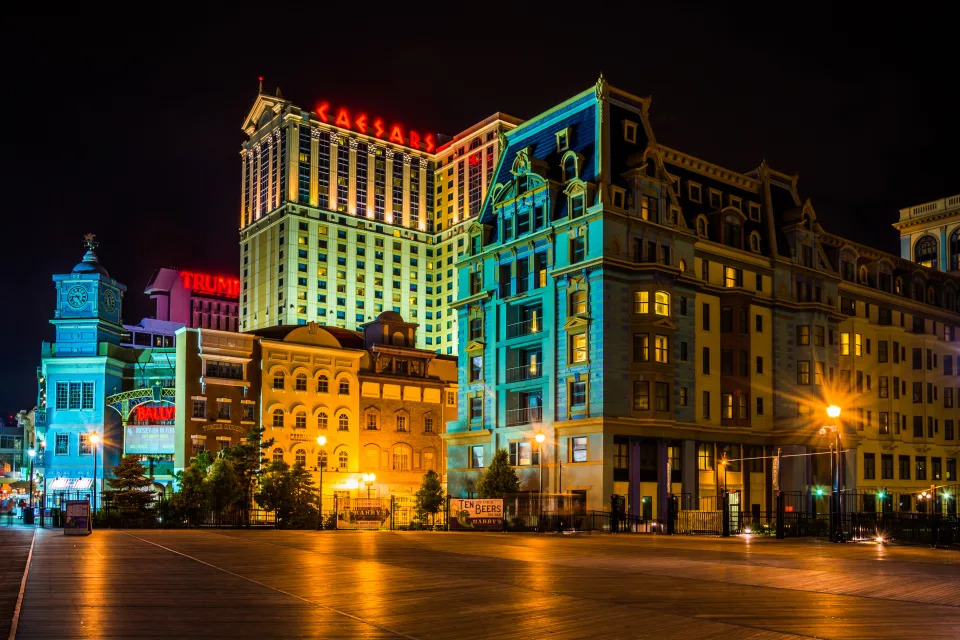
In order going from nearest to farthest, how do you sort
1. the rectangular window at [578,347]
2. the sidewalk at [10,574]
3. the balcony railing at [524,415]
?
the sidewalk at [10,574]
the rectangular window at [578,347]
the balcony railing at [524,415]

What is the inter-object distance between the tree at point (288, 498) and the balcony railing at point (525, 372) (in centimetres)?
1805

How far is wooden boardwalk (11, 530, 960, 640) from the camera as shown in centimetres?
1386

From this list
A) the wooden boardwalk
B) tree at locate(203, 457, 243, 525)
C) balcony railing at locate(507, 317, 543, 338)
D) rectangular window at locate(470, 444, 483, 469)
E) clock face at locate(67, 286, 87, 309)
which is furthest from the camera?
clock face at locate(67, 286, 87, 309)

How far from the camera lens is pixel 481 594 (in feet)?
59.0

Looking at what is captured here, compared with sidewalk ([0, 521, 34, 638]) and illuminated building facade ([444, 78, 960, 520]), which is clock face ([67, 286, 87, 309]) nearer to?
illuminated building facade ([444, 78, 960, 520])

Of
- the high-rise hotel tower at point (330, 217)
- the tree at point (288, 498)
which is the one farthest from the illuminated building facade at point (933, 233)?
the tree at point (288, 498)

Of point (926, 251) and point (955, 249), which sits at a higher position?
point (926, 251)

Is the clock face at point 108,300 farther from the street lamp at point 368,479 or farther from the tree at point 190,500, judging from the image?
the tree at point 190,500

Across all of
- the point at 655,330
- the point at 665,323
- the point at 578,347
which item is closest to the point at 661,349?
the point at 655,330

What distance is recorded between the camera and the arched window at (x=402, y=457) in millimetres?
101062

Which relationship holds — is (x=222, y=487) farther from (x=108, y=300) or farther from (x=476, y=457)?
(x=108, y=300)

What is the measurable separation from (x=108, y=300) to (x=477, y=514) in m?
72.4

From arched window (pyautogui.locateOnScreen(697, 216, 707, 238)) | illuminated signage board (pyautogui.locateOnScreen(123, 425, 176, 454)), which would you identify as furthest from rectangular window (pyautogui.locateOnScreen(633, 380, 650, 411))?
illuminated signage board (pyautogui.locateOnScreen(123, 425, 176, 454))

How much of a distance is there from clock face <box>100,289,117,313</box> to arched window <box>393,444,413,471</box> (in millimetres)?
35836
